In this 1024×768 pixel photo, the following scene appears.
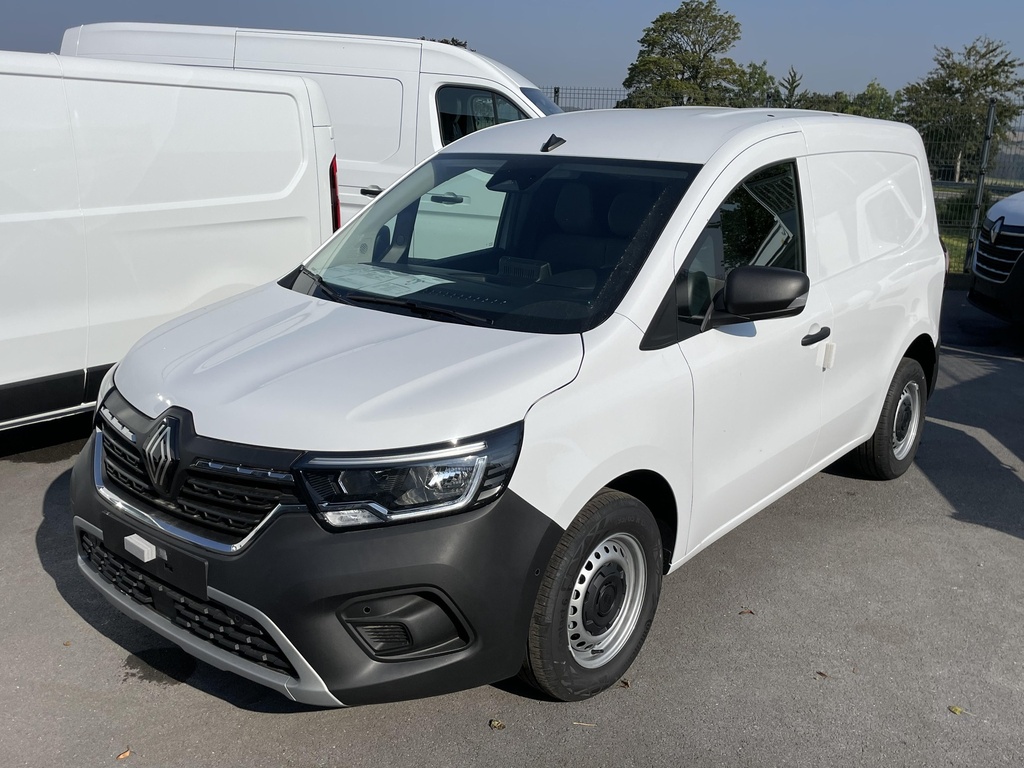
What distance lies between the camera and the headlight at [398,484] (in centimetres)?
263

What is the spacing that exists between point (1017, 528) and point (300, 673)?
369cm

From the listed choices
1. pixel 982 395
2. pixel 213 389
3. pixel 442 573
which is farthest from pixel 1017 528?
pixel 213 389

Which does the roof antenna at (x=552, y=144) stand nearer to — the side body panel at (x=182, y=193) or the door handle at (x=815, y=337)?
the door handle at (x=815, y=337)

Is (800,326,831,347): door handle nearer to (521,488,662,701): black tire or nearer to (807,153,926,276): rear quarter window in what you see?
(807,153,926,276): rear quarter window

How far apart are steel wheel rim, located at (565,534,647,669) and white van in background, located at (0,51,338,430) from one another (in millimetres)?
3024

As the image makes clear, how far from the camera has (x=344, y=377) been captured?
2908 millimetres

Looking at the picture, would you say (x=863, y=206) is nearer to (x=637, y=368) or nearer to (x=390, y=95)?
(x=637, y=368)

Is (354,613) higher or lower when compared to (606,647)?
higher

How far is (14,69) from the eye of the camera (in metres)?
4.50

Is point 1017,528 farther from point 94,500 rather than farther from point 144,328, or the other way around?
point 144,328

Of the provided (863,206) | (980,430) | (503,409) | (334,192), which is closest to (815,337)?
(863,206)

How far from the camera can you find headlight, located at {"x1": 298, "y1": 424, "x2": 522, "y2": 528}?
2.63 m

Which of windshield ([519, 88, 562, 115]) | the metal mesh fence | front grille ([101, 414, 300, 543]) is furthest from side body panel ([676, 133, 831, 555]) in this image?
the metal mesh fence

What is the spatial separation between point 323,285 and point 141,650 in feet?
4.91
